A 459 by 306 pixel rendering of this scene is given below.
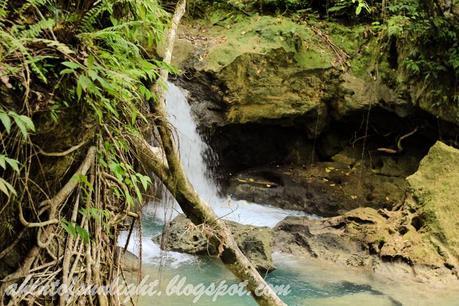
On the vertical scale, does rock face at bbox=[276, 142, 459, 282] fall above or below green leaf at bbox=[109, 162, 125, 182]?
below

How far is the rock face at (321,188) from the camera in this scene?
8.70m

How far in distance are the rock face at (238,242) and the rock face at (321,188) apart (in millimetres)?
2238

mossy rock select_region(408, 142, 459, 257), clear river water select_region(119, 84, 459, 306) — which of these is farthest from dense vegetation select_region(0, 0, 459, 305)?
mossy rock select_region(408, 142, 459, 257)

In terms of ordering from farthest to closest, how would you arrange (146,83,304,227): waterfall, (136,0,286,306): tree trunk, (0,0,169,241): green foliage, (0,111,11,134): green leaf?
(146,83,304,227): waterfall
(136,0,286,306): tree trunk
(0,0,169,241): green foliage
(0,111,11,134): green leaf

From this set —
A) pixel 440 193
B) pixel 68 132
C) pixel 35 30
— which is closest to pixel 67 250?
pixel 68 132

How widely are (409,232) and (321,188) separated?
2743 mm

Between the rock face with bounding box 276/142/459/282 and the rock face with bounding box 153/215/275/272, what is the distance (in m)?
0.63

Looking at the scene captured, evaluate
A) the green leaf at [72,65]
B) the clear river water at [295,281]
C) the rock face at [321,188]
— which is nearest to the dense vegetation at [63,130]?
the green leaf at [72,65]

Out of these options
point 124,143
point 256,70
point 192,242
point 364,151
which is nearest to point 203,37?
point 256,70

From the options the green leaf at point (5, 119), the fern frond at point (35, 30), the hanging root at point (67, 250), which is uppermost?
the fern frond at point (35, 30)

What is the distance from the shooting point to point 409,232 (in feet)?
21.0

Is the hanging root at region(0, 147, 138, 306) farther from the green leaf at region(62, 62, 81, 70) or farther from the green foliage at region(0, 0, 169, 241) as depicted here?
the green leaf at region(62, 62, 81, 70)

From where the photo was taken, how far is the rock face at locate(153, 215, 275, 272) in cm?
593

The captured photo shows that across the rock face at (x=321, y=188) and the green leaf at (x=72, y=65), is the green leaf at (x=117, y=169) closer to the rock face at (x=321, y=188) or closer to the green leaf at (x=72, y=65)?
the green leaf at (x=72, y=65)
